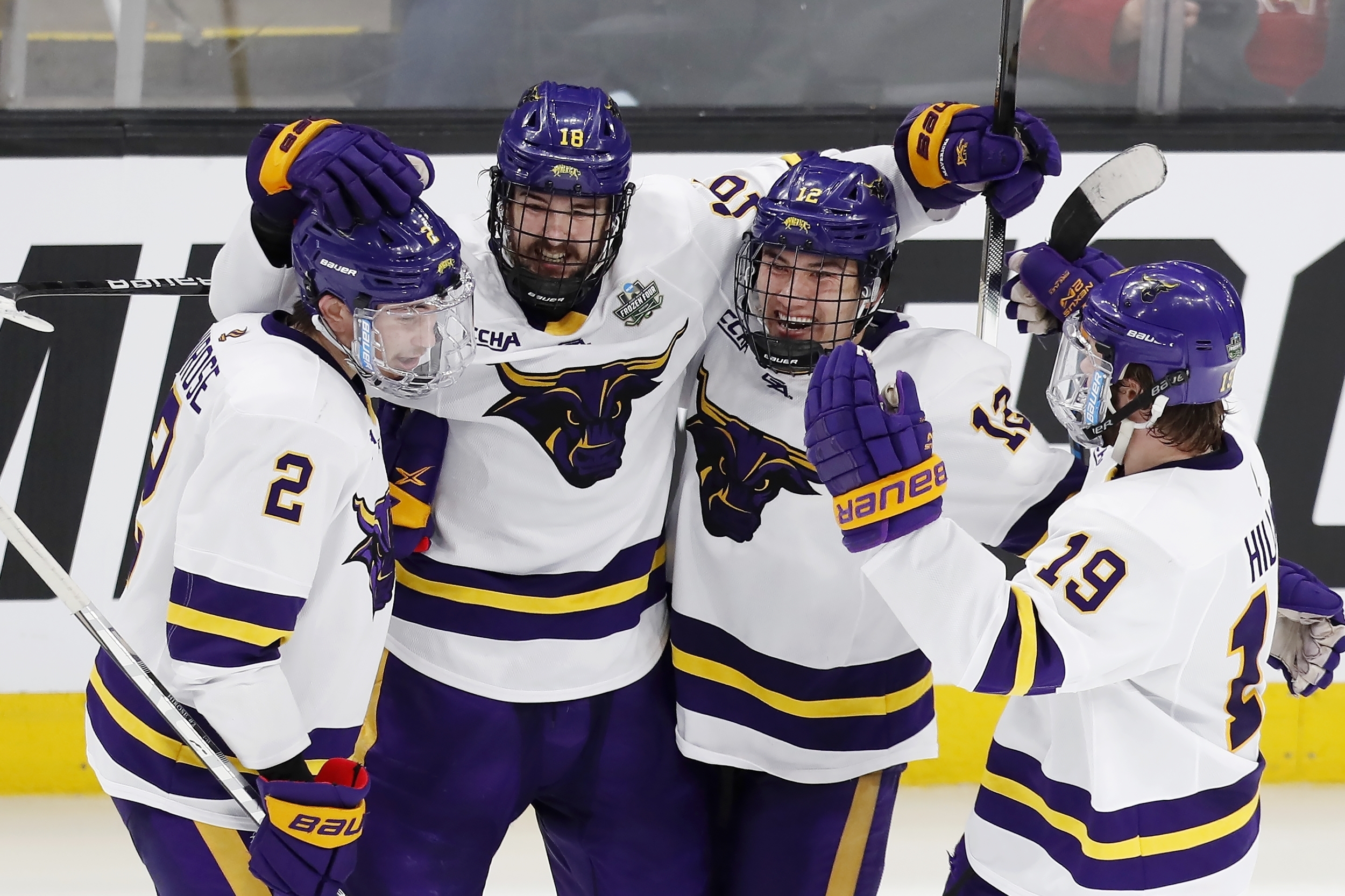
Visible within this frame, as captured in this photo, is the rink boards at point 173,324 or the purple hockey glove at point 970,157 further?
the rink boards at point 173,324

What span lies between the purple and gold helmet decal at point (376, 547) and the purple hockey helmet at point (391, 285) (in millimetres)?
148

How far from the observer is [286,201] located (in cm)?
176

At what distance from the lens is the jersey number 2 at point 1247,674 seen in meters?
1.63

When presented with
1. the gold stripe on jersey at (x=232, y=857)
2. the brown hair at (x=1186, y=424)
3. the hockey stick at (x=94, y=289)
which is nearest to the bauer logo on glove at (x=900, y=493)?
the brown hair at (x=1186, y=424)

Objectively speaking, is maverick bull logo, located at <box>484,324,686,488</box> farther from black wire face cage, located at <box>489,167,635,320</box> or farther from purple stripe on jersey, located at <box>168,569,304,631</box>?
purple stripe on jersey, located at <box>168,569,304,631</box>

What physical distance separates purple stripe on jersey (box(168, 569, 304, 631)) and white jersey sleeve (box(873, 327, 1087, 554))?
2.85 feet

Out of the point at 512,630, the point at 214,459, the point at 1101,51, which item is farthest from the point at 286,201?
the point at 1101,51

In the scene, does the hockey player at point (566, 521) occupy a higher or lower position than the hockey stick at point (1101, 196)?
lower

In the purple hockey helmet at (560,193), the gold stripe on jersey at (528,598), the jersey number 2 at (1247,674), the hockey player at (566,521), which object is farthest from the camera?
the gold stripe on jersey at (528,598)

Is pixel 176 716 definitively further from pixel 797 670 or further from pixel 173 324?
pixel 173 324

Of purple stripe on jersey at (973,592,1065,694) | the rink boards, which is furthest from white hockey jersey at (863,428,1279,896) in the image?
the rink boards

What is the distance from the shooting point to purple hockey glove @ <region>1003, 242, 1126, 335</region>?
206cm

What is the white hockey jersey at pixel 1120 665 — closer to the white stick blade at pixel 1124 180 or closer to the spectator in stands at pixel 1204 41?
the white stick blade at pixel 1124 180

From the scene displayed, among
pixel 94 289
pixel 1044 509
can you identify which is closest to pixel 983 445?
pixel 1044 509
